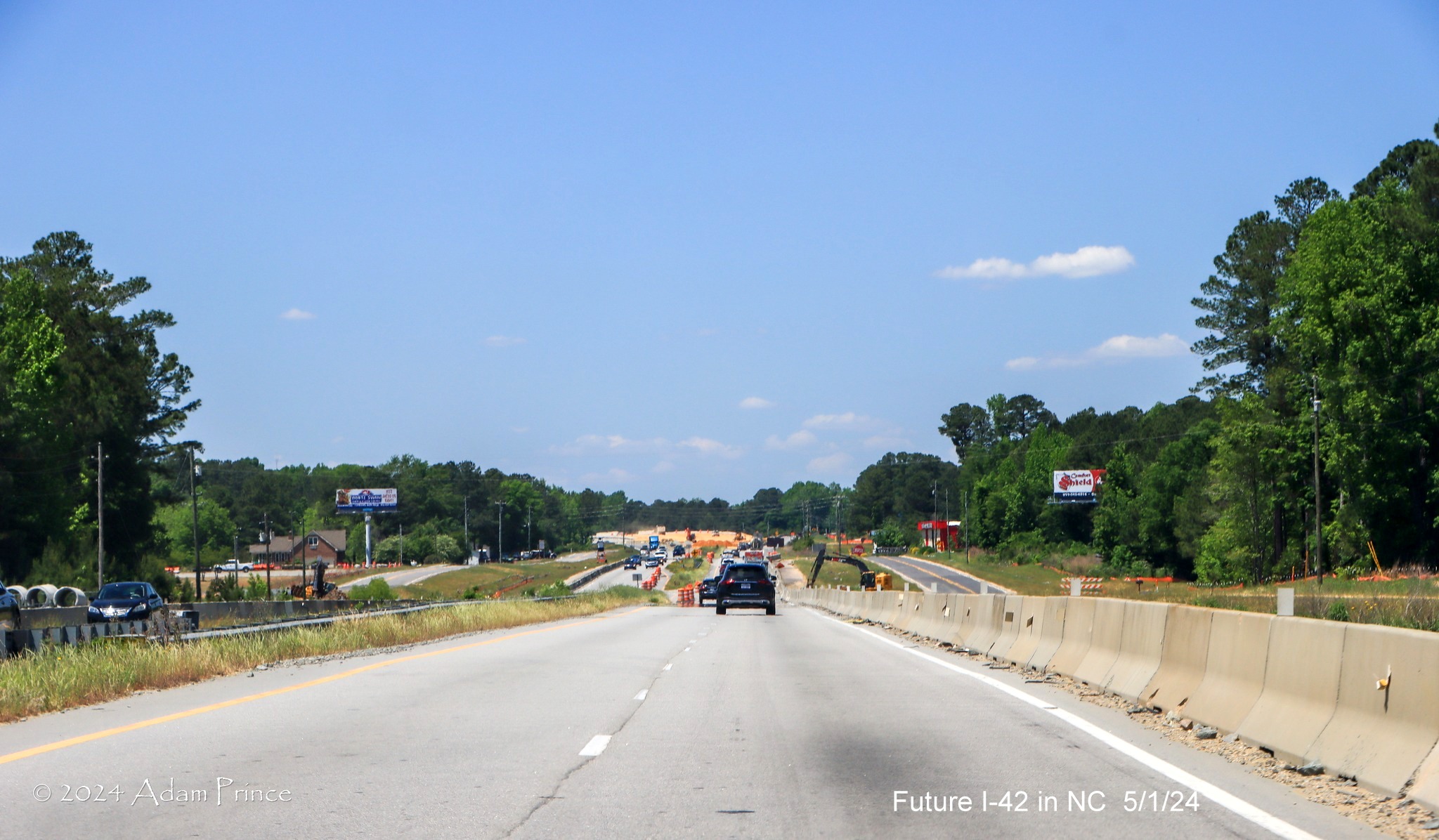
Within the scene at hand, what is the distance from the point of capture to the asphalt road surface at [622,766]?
764cm

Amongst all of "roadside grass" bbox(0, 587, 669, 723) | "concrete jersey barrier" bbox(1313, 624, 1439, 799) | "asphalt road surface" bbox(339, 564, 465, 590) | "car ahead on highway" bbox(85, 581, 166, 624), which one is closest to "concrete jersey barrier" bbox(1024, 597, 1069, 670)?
"concrete jersey barrier" bbox(1313, 624, 1439, 799)

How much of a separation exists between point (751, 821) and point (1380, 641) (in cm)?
420

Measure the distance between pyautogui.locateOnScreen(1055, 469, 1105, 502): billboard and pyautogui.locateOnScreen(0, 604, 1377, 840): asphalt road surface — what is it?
147 metres

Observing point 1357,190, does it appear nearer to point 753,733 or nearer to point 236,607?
point 236,607

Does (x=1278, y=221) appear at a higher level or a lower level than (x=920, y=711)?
higher

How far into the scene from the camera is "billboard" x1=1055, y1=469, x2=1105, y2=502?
521 feet

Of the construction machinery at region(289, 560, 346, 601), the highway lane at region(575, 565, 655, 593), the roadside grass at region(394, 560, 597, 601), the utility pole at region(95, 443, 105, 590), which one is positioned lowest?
the highway lane at region(575, 565, 655, 593)

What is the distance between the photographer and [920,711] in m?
13.3

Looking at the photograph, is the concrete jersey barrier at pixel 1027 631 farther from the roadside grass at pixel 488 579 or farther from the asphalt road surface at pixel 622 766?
the roadside grass at pixel 488 579

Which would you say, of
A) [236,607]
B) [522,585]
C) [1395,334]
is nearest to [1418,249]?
[1395,334]

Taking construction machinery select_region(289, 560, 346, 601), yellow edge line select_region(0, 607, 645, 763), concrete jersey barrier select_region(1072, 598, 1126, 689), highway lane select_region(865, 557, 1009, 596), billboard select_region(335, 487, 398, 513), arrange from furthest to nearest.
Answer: billboard select_region(335, 487, 398, 513) < highway lane select_region(865, 557, 1009, 596) < construction machinery select_region(289, 560, 346, 601) < concrete jersey barrier select_region(1072, 598, 1126, 689) < yellow edge line select_region(0, 607, 645, 763)

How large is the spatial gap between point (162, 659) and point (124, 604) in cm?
2362

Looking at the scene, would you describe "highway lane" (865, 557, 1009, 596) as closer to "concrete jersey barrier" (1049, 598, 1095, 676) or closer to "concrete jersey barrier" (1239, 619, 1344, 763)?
"concrete jersey barrier" (1049, 598, 1095, 676)

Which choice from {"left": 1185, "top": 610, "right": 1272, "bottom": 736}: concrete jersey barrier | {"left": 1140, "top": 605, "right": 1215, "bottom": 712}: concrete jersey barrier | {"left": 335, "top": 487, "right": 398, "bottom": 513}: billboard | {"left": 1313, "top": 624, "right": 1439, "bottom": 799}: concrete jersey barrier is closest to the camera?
{"left": 1313, "top": 624, "right": 1439, "bottom": 799}: concrete jersey barrier
